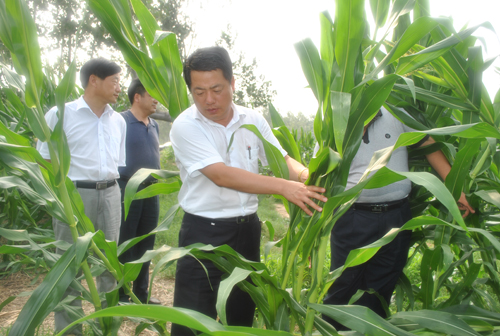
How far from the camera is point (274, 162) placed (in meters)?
1.26

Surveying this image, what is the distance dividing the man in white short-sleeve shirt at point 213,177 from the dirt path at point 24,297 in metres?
1.08

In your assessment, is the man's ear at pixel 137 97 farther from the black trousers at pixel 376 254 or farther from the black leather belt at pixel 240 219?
the black trousers at pixel 376 254

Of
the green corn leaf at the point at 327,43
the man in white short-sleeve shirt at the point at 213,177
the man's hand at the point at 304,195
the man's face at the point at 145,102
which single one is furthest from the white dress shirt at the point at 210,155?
the man's face at the point at 145,102

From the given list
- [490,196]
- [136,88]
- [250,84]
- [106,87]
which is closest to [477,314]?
[490,196]

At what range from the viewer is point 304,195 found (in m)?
1.07

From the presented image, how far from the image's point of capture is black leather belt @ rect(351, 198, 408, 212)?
1759 millimetres

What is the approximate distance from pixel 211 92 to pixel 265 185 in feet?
1.51

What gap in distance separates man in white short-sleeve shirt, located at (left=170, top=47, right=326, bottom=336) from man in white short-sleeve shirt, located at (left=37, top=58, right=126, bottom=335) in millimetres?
1076

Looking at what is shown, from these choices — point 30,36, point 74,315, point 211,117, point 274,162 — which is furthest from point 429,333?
point 30,36

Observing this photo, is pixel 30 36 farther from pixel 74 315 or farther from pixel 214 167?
pixel 74 315

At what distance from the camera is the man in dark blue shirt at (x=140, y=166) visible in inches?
108

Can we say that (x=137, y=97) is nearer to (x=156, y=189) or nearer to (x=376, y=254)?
(x=156, y=189)

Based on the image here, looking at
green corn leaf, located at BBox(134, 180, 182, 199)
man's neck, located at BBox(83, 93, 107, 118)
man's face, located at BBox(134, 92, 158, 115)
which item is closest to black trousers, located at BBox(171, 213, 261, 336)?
green corn leaf, located at BBox(134, 180, 182, 199)

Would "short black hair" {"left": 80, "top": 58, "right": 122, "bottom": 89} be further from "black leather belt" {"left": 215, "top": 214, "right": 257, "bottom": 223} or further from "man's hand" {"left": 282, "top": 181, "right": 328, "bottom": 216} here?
"man's hand" {"left": 282, "top": 181, "right": 328, "bottom": 216}
